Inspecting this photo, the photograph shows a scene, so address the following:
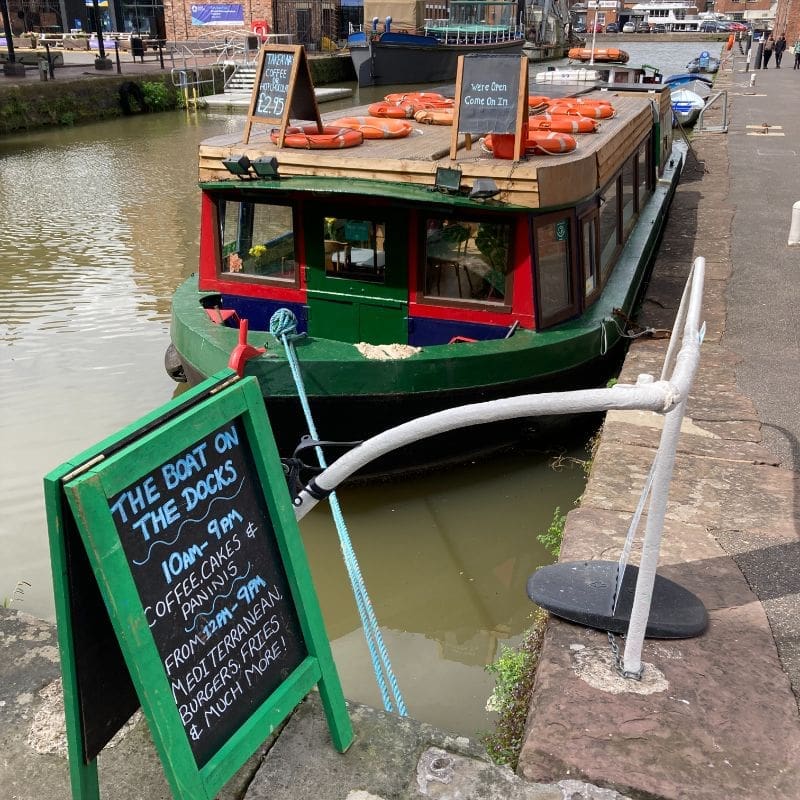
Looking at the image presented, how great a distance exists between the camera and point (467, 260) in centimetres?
609

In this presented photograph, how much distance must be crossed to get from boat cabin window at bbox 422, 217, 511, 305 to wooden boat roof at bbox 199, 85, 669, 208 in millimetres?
406

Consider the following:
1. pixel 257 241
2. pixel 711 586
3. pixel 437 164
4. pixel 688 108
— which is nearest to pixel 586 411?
pixel 711 586

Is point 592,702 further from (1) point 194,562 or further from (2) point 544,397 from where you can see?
(1) point 194,562

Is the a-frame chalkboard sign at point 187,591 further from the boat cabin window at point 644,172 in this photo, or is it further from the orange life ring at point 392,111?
the boat cabin window at point 644,172

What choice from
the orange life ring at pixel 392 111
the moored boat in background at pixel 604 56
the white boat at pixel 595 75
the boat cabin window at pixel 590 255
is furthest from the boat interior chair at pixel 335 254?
the moored boat in background at pixel 604 56

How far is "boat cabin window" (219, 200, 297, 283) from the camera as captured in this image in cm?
634

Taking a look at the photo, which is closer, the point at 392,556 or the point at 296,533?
the point at 296,533

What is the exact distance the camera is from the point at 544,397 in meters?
2.55

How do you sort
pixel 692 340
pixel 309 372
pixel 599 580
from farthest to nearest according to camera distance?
pixel 309 372 < pixel 599 580 < pixel 692 340

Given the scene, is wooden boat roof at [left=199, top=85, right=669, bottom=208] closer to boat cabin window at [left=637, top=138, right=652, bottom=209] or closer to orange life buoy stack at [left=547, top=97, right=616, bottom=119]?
orange life buoy stack at [left=547, top=97, right=616, bottom=119]

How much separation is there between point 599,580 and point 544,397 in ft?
4.07

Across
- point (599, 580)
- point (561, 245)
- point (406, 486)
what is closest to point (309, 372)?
point (406, 486)

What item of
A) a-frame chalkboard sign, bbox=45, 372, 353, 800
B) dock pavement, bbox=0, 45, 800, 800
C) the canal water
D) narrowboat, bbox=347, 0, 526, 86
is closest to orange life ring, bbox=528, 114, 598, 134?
the canal water

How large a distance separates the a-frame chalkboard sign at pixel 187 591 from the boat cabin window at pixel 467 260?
3.70 m
